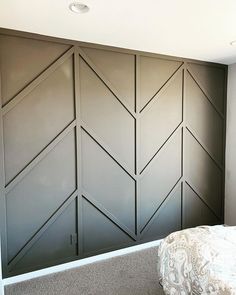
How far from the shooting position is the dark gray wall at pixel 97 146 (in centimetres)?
250

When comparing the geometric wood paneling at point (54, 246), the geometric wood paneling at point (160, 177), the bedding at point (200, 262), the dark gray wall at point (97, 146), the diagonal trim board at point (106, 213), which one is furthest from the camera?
the geometric wood paneling at point (160, 177)

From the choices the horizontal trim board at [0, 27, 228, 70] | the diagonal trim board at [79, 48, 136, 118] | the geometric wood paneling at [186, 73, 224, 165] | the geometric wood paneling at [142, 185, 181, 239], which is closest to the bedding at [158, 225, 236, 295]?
the geometric wood paneling at [142, 185, 181, 239]

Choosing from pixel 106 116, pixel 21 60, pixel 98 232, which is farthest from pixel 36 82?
pixel 98 232

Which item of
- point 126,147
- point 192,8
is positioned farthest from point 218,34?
point 126,147

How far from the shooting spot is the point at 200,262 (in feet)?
5.51

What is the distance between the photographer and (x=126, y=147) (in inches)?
121

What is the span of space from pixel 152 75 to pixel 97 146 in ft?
3.73

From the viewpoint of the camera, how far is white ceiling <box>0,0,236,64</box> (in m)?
1.92

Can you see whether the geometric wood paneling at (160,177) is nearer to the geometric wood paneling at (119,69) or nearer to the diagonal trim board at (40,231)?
the geometric wood paneling at (119,69)

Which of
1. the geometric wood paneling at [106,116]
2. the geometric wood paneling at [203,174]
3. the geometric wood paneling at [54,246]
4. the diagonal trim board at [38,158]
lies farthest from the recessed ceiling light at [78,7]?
the geometric wood paneling at [203,174]

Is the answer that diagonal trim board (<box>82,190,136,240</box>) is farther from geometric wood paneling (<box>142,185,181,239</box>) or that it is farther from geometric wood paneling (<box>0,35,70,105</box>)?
geometric wood paneling (<box>0,35,70,105</box>)

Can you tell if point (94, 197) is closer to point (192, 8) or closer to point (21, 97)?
point (21, 97)

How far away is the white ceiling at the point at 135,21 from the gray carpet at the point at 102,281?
2426mm

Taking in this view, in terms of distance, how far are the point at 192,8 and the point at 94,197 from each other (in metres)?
2.05
